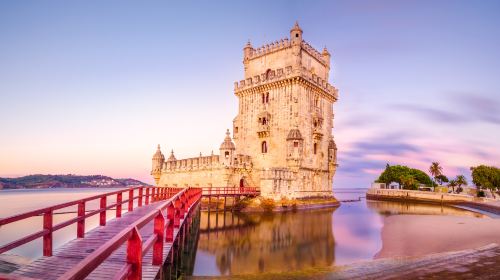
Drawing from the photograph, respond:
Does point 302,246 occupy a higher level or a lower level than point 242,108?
lower

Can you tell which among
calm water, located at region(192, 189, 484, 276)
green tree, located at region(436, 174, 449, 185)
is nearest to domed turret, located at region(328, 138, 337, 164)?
calm water, located at region(192, 189, 484, 276)

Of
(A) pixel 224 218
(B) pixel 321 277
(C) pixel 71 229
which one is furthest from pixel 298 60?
(B) pixel 321 277

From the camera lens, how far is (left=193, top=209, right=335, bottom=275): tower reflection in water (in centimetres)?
1520

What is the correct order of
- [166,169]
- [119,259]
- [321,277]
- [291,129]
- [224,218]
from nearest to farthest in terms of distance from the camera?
1. [119,259]
2. [321,277]
3. [224,218]
4. [291,129]
5. [166,169]

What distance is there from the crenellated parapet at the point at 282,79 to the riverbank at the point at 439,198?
22.4 m

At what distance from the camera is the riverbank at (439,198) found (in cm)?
4194

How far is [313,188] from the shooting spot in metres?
40.6

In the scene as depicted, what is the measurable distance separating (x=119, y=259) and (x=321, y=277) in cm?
589

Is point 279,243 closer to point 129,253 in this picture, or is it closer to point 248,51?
point 129,253

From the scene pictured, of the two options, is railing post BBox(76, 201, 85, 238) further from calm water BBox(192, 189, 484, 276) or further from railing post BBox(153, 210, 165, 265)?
calm water BBox(192, 189, 484, 276)

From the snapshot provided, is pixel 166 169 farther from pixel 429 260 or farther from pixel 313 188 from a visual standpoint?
pixel 429 260

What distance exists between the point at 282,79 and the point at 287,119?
456 cm

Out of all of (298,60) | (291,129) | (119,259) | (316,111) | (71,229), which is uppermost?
(298,60)

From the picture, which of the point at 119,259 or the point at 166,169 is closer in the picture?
the point at 119,259
